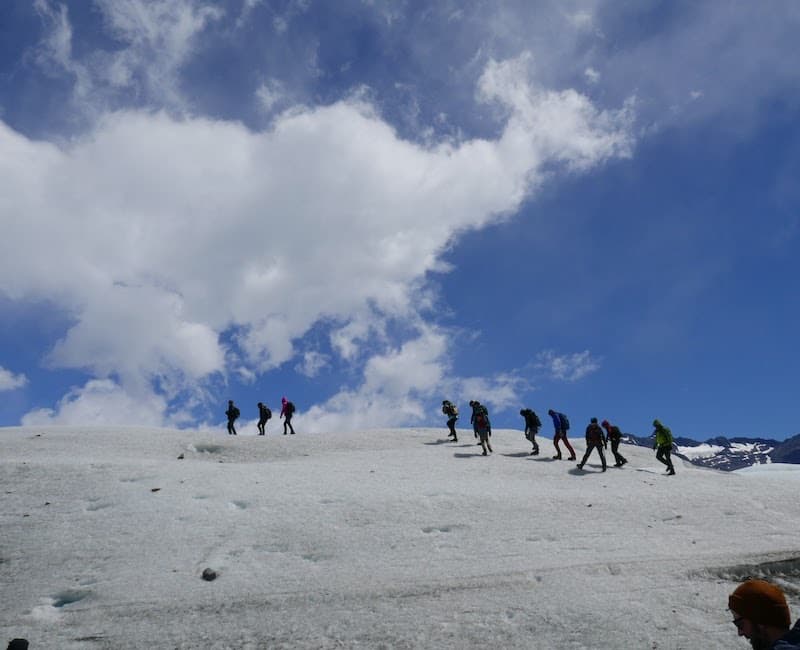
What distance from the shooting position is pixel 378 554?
1282 cm

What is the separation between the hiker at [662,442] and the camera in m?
22.5

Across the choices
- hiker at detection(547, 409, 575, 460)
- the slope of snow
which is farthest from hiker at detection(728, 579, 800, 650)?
hiker at detection(547, 409, 575, 460)

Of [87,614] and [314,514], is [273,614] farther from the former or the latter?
[314,514]

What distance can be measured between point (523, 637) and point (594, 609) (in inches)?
63.2

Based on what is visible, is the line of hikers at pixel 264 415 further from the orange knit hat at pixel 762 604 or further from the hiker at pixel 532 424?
the orange knit hat at pixel 762 604

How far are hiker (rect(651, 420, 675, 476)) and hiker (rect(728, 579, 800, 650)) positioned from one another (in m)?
18.9

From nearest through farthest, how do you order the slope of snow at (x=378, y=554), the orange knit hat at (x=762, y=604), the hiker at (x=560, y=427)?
the orange knit hat at (x=762, y=604)
the slope of snow at (x=378, y=554)
the hiker at (x=560, y=427)

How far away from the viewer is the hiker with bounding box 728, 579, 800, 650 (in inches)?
183

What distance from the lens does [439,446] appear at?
2631cm

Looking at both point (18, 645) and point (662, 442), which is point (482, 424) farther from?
point (18, 645)

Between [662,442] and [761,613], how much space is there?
19.9m

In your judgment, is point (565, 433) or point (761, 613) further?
point (565, 433)

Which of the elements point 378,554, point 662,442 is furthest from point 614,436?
point 378,554

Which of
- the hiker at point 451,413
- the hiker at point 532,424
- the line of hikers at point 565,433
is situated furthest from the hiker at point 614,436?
the hiker at point 451,413
